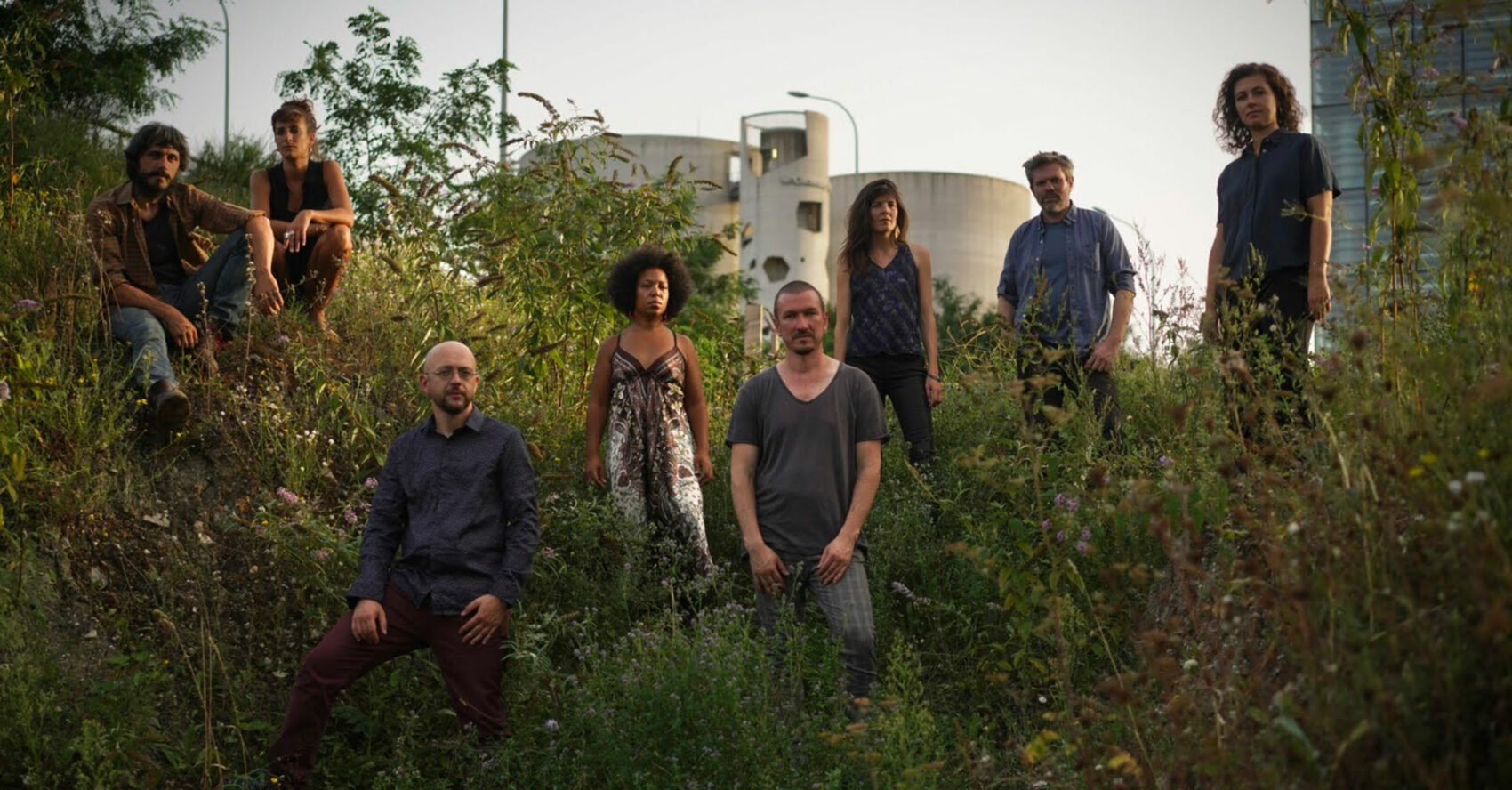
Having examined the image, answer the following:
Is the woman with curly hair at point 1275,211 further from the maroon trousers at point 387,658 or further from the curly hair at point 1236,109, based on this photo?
the maroon trousers at point 387,658

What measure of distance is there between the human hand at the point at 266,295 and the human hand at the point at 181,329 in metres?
0.37

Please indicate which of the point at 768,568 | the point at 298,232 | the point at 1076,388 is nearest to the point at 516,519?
the point at 768,568

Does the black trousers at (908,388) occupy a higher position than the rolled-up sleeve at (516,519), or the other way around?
the black trousers at (908,388)

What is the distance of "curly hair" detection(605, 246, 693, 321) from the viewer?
7.20 meters

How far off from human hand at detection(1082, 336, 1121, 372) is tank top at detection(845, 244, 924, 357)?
2.90ft

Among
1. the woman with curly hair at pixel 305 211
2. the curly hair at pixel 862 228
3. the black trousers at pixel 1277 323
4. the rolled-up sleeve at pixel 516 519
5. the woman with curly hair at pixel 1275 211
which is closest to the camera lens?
the rolled-up sleeve at pixel 516 519

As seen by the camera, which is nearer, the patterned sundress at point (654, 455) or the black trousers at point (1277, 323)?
the black trousers at point (1277, 323)

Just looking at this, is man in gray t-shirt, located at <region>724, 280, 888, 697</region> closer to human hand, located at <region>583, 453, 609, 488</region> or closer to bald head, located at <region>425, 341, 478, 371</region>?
bald head, located at <region>425, 341, 478, 371</region>

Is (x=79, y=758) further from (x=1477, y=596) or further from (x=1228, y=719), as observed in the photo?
(x=1477, y=596)

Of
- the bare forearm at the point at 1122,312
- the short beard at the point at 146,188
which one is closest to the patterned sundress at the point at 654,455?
the bare forearm at the point at 1122,312

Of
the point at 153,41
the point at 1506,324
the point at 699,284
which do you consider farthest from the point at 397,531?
the point at 699,284

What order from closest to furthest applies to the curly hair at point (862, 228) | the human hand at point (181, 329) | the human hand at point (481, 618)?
the human hand at point (481, 618) → the curly hair at point (862, 228) → the human hand at point (181, 329)

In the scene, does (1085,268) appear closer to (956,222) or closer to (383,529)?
(383,529)

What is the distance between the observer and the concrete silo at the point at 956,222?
53031 mm
